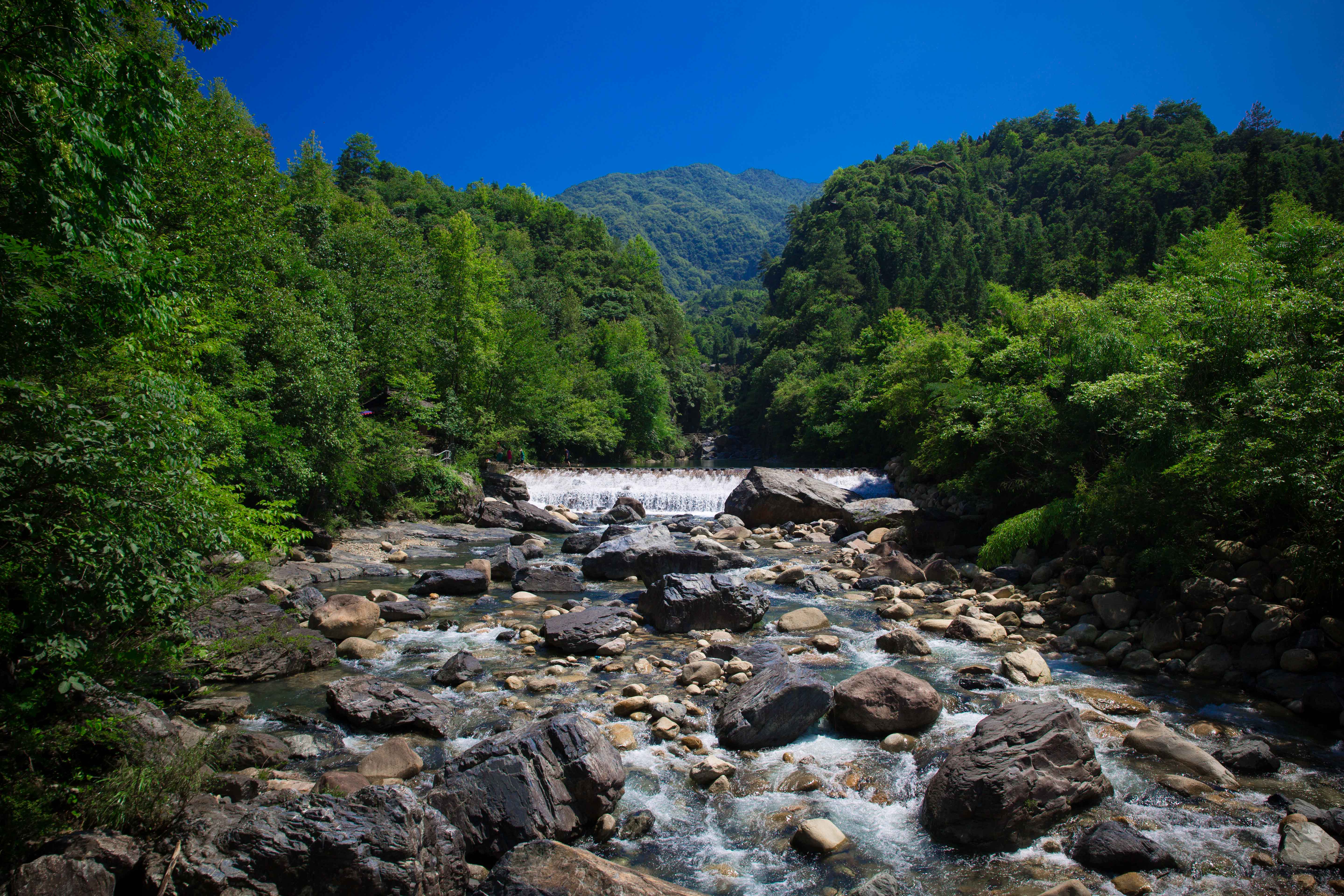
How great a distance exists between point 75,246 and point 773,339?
8329cm

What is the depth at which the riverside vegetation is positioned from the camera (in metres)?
5.12

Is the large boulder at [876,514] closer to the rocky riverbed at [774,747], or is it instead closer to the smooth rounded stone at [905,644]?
the rocky riverbed at [774,747]

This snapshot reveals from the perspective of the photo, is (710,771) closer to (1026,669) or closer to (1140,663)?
(1026,669)

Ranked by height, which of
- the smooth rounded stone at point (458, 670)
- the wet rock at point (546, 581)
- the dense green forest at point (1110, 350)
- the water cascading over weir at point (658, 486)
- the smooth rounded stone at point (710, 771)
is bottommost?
the smooth rounded stone at point (710, 771)

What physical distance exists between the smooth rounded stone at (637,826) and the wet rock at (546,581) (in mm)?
9579

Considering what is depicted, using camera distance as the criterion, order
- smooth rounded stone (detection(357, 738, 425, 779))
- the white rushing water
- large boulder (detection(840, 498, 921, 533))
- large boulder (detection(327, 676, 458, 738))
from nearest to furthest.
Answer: smooth rounded stone (detection(357, 738, 425, 779))
large boulder (detection(327, 676, 458, 738))
large boulder (detection(840, 498, 921, 533))
the white rushing water

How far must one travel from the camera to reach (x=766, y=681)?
28.6ft

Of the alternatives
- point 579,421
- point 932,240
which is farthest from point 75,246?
point 932,240

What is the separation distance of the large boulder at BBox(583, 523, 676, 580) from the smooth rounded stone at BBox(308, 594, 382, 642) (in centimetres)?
604

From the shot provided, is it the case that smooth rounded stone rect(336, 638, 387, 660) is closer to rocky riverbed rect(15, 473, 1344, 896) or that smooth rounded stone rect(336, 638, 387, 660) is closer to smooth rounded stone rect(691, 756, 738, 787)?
rocky riverbed rect(15, 473, 1344, 896)

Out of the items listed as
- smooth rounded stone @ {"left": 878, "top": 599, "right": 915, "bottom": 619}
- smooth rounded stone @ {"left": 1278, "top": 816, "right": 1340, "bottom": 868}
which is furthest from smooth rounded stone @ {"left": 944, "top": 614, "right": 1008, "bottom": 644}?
smooth rounded stone @ {"left": 1278, "top": 816, "right": 1340, "bottom": 868}

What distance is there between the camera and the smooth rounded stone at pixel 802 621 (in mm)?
13086

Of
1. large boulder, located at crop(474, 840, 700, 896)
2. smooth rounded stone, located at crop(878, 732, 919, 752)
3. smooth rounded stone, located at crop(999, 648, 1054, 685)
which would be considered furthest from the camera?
smooth rounded stone, located at crop(999, 648, 1054, 685)

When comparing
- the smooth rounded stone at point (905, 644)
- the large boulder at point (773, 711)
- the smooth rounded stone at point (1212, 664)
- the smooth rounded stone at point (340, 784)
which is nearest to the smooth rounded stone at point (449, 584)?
the large boulder at point (773, 711)
